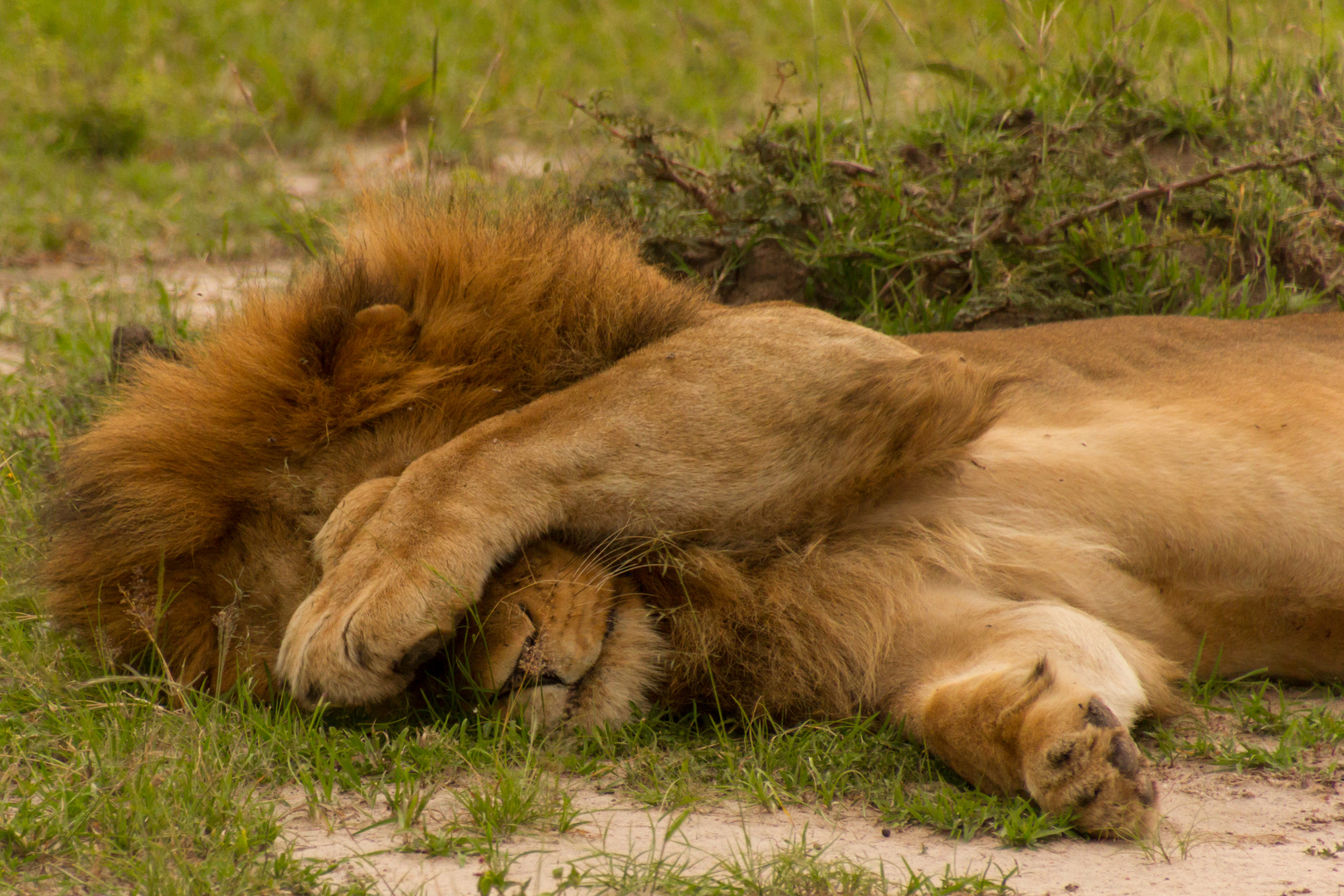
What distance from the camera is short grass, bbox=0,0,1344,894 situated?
2055 millimetres

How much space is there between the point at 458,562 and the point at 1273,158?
3.21 m

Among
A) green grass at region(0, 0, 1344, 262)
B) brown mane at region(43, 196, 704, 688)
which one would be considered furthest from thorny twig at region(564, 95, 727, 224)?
brown mane at region(43, 196, 704, 688)

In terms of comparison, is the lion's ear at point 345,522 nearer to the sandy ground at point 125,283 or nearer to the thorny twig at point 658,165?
the thorny twig at point 658,165

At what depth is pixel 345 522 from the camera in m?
2.32

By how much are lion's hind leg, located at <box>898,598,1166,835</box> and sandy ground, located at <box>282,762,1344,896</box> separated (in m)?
0.08

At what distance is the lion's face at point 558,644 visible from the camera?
2.25 metres

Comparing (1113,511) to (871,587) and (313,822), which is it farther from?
(313,822)

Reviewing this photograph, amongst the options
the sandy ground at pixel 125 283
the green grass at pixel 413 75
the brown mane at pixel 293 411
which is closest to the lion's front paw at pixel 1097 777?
the brown mane at pixel 293 411

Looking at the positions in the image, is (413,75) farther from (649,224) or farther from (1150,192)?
(1150,192)

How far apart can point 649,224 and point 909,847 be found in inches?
106

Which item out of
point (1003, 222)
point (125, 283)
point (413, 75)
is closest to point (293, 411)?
point (1003, 222)

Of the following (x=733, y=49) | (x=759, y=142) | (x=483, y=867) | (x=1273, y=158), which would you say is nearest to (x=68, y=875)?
(x=483, y=867)

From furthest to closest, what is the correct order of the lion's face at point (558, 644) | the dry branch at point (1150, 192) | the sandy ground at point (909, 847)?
the dry branch at point (1150, 192), the lion's face at point (558, 644), the sandy ground at point (909, 847)

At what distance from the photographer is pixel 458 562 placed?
2.19m
